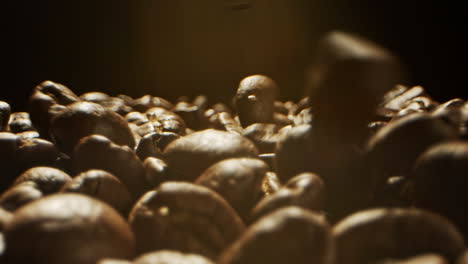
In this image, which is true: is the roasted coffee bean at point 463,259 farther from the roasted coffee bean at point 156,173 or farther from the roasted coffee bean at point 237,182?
the roasted coffee bean at point 156,173

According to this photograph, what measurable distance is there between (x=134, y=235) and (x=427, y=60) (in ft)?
7.03

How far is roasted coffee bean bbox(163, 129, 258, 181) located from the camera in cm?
76

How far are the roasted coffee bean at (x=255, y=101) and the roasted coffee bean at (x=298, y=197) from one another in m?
0.46

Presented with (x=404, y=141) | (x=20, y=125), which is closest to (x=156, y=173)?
(x=404, y=141)

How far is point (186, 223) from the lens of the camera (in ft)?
1.88

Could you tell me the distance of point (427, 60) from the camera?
7.66 ft

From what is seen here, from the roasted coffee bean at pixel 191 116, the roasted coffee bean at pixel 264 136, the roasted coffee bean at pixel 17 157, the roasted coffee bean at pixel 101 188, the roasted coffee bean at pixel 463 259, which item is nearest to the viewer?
the roasted coffee bean at pixel 463 259

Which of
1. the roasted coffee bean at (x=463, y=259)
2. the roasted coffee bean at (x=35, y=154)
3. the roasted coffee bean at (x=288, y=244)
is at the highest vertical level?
the roasted coffee bean at (x=288, y=244)

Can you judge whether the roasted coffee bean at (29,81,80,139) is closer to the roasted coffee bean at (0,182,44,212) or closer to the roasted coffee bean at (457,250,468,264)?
the roasted coffee bean at (0,182,44,212)

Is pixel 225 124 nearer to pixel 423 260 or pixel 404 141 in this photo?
pixel 404 141

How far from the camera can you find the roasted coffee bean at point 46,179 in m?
0.70

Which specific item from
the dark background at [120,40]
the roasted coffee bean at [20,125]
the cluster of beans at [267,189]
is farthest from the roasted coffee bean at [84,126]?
the dark background at [120,40]

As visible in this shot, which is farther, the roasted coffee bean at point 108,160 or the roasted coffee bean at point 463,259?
the roasted coffee bean at point 108,160

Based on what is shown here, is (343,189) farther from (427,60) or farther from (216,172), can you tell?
(427,60)
